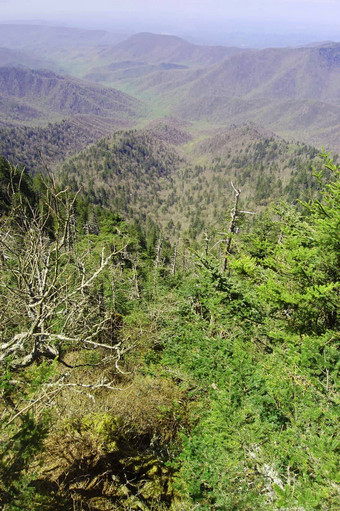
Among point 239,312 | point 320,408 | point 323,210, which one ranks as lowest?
point 239,312

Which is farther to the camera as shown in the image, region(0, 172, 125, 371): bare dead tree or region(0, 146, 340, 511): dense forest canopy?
region(0, 146, 340, 511): dense forest canopy

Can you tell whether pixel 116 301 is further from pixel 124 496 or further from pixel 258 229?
pixel 258 229

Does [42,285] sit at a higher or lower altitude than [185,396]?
higher

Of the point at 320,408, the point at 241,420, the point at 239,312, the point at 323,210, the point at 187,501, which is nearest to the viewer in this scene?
the point at 320,408

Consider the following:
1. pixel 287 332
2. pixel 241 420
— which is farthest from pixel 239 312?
pixel 241 420

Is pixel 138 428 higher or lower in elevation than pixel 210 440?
A: lower

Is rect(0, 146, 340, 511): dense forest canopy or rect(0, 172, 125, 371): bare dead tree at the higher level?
rect(0, 172, 125, 371): bare dead tree

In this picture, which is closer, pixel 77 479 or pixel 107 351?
pixel 77 479

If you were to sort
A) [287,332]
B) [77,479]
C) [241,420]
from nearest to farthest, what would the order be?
1. [241,420]
2. [77,479]
3. [287,332]

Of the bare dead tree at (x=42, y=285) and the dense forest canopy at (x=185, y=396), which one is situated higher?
the bare dead tree at (x=42, y=285)

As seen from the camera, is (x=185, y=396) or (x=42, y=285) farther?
(x=185, y=396)

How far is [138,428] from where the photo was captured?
8.62m

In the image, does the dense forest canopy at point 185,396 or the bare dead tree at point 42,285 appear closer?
the bare dead tree at point 42,285

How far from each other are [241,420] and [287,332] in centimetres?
294
